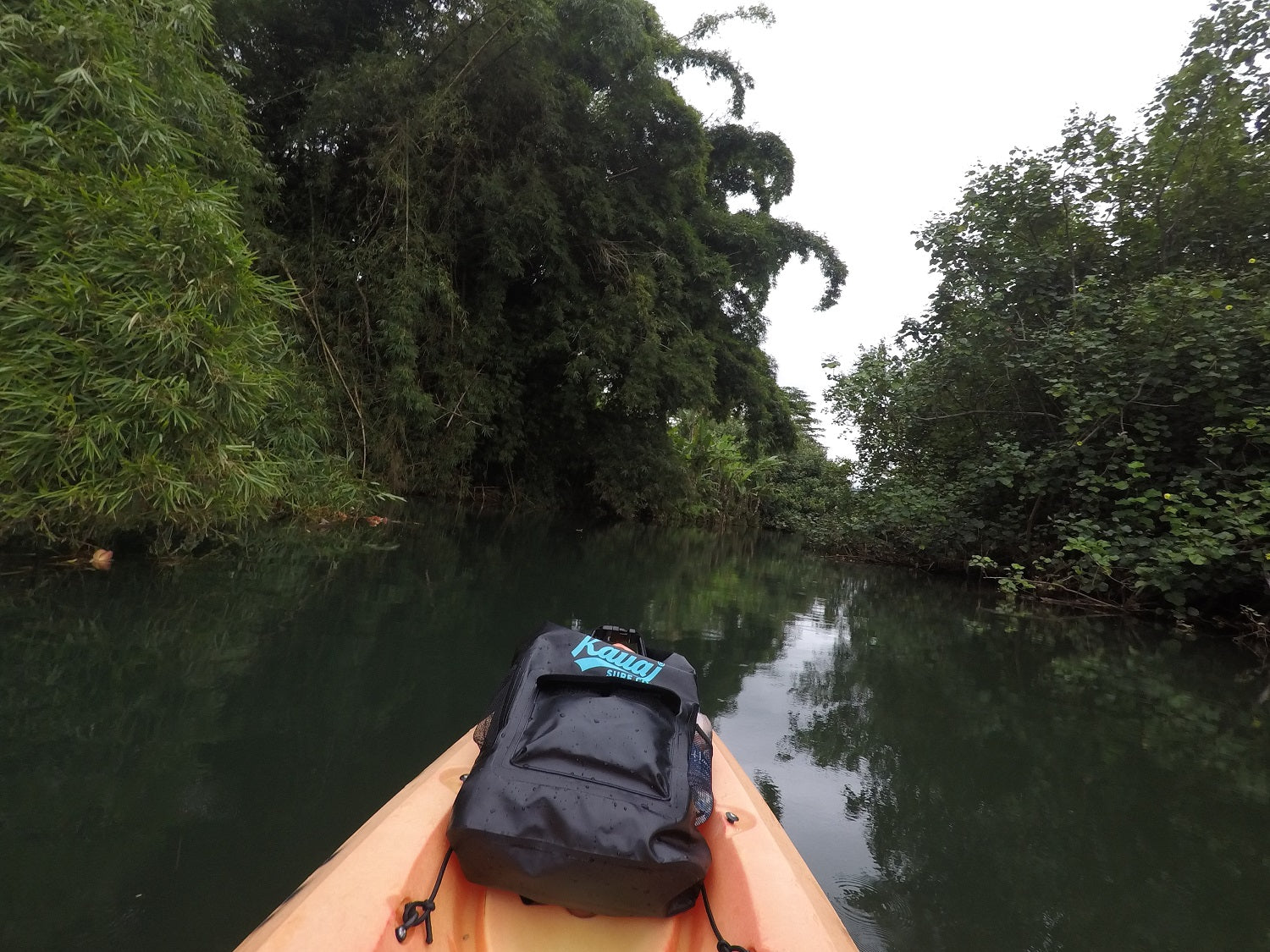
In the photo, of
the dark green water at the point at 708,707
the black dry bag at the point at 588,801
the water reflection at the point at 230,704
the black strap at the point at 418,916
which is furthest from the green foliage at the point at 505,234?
the black strap at the point at 418,916

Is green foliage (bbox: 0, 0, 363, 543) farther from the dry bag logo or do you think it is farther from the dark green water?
the dry bag logo

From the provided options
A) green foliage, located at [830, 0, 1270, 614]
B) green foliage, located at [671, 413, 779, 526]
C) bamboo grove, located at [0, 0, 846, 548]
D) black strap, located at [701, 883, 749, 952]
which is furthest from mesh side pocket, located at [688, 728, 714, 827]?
green foliage, located at [671, 413, 779, 526]

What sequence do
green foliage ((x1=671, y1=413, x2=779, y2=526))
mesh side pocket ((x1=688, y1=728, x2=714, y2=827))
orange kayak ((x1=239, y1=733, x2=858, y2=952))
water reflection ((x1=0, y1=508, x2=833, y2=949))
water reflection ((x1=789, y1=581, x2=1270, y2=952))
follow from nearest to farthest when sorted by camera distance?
orange kayak ((x1=239, y1=733, x2=858, y2=952)) → mesh side pocket ((x1=688, y1=728, x2=714, y2=827)) → water reflection ((x1=0, y1=508, x2=833, y2=949)) → water reflection ((x1=789, y1=581, x2=1270, y2=952)) → green foliage ((x1=671, y1=413, x2=779, y2=526))

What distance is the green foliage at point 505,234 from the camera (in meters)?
8.84

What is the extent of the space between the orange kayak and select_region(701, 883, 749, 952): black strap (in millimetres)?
13

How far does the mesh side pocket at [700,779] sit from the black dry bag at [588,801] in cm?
1

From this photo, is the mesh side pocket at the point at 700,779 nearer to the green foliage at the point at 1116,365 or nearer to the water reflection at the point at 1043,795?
the water reflection at the point at 1043,795

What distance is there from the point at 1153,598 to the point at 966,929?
6384 mm

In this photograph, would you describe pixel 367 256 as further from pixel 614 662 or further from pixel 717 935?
pixel 717 935

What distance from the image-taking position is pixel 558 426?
14.3 meters

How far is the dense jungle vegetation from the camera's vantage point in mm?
4004

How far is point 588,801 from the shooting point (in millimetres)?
1382

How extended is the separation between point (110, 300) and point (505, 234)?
22.7ft

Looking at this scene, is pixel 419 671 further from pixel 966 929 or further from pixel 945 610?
pixel 945 610
